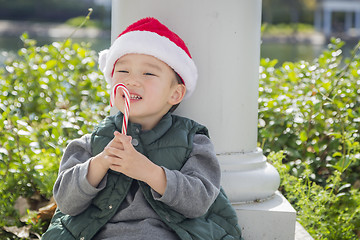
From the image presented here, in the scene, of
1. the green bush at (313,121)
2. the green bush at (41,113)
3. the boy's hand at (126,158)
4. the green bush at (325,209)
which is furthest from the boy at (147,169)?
the green bush at (313,121)

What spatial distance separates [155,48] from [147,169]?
0.46m

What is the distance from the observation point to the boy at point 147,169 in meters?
1.79

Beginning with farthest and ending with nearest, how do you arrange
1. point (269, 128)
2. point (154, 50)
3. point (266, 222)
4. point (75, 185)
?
point (269, 128) < point (266, 222) < point (154, 50) < point (75, 185)

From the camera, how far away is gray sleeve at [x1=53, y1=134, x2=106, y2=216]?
1.81 m

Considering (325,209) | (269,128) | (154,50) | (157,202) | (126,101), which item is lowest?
(325,209)

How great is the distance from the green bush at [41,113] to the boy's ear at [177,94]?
41.1 inches

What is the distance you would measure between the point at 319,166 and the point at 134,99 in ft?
5.87

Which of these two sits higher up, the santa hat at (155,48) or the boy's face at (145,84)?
the santa hat at (155,48)

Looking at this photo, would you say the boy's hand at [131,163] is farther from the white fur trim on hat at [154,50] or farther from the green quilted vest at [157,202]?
the white fur trim on hat at [154,50]

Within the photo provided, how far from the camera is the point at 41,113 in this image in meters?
3.79

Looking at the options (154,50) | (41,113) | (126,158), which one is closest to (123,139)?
(126,158)

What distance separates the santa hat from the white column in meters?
0.23

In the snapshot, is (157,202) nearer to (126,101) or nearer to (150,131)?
(150,131)

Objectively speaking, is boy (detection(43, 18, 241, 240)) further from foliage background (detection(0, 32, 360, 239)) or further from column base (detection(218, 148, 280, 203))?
foliage background (detection(0, 32, 360, 239))
